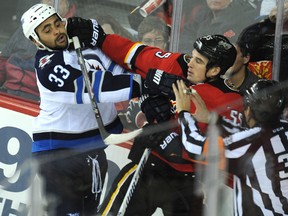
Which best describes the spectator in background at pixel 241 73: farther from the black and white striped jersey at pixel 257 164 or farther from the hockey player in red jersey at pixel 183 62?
the black and white striped jersey at pixel 257 164

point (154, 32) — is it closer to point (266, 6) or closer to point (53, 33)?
point (266, 6)

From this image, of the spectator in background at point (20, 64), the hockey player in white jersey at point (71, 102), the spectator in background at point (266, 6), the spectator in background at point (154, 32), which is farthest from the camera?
the spectator in background at point (20, 64)

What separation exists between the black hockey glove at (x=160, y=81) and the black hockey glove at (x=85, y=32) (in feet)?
1.09

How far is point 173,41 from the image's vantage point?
454 cm

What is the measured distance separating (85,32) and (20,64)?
44.6 inches

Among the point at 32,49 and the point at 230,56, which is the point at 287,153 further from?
the point at 32,49

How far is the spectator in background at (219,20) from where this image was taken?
14.4 ft

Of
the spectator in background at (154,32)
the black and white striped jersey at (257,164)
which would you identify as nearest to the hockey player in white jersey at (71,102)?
the black and white striped jersey at (257,164)

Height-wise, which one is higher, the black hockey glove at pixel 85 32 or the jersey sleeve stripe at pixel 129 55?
the black hockey glove at pixel 85 32

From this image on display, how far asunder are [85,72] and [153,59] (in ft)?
1.11

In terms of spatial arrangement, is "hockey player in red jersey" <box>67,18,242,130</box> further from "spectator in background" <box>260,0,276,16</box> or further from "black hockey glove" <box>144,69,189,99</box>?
"spectator in background" <box>260,0,276,16</box>

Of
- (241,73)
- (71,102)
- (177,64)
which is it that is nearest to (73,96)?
(71,102)

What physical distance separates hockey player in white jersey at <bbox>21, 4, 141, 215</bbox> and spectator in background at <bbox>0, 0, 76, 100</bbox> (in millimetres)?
880

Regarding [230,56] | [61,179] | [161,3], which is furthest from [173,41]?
[61,179]
